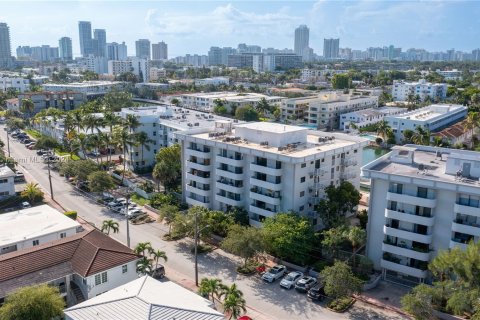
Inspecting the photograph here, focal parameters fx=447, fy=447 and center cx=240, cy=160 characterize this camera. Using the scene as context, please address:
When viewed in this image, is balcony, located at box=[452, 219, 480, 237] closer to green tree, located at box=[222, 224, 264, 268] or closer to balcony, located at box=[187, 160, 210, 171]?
green tree, located at box=[222, 224, 264, 268]

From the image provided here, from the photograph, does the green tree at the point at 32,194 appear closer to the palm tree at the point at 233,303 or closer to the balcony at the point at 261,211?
the balcony at the point at 261,211

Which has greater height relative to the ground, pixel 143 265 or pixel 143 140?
pixel 143 140

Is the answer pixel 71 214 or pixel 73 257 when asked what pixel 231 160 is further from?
pixel 73 257

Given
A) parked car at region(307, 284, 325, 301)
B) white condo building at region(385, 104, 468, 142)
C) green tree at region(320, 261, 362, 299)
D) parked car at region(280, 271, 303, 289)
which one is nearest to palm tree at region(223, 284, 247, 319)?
green tree at region(320, 261, 362, 299)

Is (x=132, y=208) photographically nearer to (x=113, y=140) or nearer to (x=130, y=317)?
(x=113, y=140)

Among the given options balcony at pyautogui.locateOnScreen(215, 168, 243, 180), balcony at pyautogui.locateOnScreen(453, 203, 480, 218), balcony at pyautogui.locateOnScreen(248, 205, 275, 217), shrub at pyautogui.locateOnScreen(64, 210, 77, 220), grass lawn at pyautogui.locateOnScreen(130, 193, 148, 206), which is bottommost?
grass lawn at pyautogui.locateOnScreen(130, 193, 148, 206)

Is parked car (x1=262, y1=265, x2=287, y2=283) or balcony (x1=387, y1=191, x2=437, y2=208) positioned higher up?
balcony (x1=387, y1=191, x2=437, y2=208)

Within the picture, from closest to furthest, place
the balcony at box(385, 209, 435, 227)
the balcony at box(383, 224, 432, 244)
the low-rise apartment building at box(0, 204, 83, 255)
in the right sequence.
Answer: the balcony at box(385, 209, 435, 227)
the balcony at box(383, 224, 432, 244)
the low-rise apartment building at box(0, 204, 83, 255)

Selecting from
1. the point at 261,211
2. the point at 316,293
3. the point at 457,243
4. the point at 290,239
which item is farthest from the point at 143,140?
the point at 457,243
